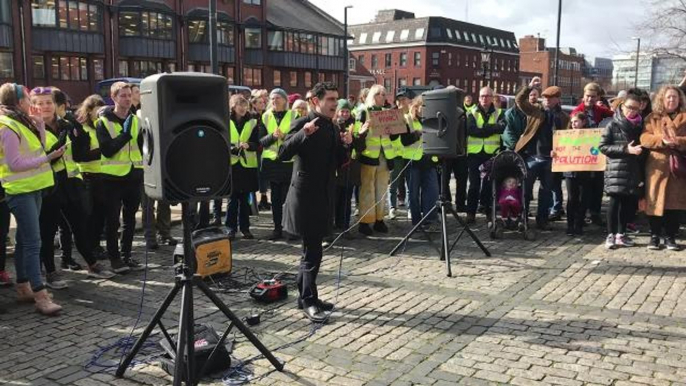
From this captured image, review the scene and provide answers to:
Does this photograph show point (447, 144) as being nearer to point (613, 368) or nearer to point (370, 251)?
point (370, 251)

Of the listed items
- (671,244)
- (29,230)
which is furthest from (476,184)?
(29,230)

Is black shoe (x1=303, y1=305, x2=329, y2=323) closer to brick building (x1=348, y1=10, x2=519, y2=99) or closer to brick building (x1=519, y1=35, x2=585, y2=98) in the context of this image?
brick building (x1=348, y1=10, x2=519, y2=99)

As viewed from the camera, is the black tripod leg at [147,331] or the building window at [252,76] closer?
the black tripod leg at [147,331]

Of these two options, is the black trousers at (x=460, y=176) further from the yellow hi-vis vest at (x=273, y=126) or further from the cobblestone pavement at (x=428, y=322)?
the yellow hi-vis vest at (x=273, y=126)

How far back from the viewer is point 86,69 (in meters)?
43.8

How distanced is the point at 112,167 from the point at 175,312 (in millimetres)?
2293

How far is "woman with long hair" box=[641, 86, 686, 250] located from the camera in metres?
8.14

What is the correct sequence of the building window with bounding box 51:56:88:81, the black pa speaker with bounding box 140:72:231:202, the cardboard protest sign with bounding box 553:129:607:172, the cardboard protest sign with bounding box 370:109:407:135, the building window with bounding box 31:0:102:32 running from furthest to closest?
the building window with bounding box 51:56:88:81 → the building window with bounding box 31:0:102:32 → the cardboard protest sign with bounding box 553:129:607:172 → the cardboard protest sign with bounding box 370:109:407:135 → the black pa speaker with bounding box 140:72:231:202

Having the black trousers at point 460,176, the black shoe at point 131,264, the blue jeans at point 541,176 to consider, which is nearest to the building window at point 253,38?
the black trousers at point 460,176

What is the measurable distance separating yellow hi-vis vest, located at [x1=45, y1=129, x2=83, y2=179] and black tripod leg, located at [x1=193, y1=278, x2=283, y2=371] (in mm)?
3248

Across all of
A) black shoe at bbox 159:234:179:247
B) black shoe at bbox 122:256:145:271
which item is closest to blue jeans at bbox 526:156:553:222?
black shoe at bbox 159:234:179:247

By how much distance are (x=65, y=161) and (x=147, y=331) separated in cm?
386

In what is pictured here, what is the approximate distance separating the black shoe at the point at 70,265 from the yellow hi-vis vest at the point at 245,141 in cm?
260

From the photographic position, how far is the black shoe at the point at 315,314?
5746 millimetres
